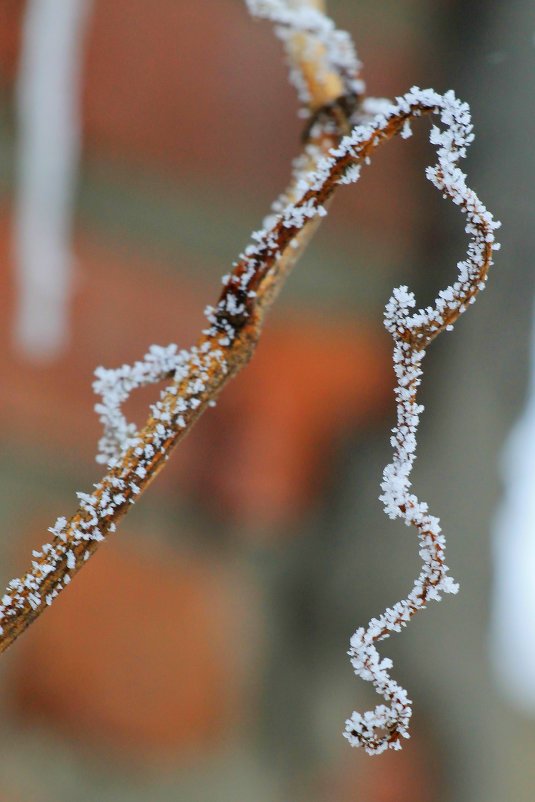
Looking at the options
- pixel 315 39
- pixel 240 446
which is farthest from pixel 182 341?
pixel 315 39

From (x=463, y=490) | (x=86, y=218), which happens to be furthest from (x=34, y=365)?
(x=463, y=490)

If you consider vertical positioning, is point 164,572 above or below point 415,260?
below

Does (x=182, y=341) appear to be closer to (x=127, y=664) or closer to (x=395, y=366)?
(x=127, y=664)

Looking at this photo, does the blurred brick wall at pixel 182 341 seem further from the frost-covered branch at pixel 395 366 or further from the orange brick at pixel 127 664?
the frost-covered branch at pixel 395 366

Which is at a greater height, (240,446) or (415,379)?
(240,446)

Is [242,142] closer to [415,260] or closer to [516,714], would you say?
[415,260]

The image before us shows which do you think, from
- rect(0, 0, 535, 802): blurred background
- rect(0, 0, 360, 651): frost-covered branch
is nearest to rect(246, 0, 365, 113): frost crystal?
rect(0, 0, 360, 651): frost-covered branch
